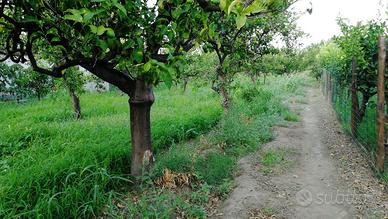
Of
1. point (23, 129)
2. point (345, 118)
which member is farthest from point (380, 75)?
point (23, 129)

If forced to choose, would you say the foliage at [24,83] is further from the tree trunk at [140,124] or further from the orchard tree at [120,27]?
the tree trunk at [140,124]

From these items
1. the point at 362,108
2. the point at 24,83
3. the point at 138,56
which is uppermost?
the point at 138,56

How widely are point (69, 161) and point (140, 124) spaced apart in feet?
3.51

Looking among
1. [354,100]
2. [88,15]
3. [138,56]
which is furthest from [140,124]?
[354,100]

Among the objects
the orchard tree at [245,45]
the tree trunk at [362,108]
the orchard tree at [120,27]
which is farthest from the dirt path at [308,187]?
the orchard tree at [245,45]

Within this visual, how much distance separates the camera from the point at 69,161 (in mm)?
4371

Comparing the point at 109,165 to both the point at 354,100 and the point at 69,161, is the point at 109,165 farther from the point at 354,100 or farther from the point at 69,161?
the point at 354,100

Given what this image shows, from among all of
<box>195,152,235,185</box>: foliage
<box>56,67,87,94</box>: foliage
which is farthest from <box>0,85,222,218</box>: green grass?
<box>195,152,235,185</box>: foliage

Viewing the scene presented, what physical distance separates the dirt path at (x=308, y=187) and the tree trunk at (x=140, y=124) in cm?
119

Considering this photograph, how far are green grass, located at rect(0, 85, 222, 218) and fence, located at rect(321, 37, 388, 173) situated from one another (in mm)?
3043

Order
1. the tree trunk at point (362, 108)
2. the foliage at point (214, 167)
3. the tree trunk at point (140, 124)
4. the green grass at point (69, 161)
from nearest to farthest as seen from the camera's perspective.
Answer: the green grass at point (69, 161) → the tree trunk at point (140, 124) → the foliage at point (214, 167) → the tree trunk at point (362, 108)

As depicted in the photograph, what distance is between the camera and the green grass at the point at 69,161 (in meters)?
3.65

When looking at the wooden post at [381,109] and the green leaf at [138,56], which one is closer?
the green leaf at [138,56]

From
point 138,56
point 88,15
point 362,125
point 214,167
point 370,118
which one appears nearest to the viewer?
point 88,15
